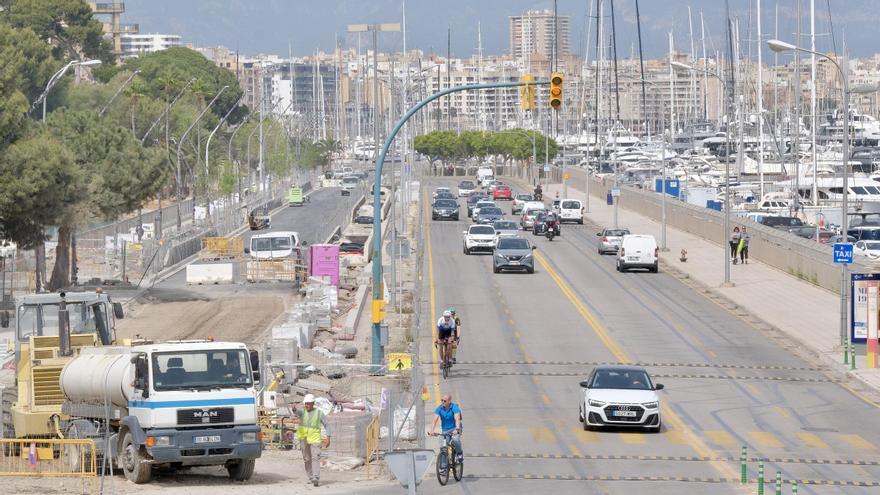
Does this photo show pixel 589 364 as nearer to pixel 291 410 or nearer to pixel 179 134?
pixel 291 410

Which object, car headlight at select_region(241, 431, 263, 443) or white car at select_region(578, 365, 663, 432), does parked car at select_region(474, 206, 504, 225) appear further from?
car headlight at select_region(241, 431, 263, 443)

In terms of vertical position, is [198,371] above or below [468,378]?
above

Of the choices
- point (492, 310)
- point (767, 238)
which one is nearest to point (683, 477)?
Result: point (492, 310)

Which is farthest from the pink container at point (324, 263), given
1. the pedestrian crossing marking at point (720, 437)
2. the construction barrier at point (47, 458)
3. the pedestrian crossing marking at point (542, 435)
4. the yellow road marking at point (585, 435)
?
the construction barrier at point (47, 458)

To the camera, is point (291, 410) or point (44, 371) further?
point (291, 410)

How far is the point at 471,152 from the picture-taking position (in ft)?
633

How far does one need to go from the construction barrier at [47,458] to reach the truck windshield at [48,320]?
8.33ft

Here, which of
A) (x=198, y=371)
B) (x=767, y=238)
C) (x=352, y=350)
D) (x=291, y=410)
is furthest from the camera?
(x=767, y=238)

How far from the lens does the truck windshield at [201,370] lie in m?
24.6

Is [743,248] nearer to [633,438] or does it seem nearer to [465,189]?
[633,438]

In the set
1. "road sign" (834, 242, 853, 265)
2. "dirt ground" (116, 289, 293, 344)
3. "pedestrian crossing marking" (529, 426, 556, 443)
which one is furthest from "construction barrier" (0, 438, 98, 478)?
"road sign" (834, 242, 853, 265)

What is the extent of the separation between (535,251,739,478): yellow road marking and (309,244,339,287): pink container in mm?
9019

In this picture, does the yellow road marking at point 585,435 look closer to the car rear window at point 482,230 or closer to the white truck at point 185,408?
the white truck at point 185,408

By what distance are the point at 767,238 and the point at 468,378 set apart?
3360 cm
